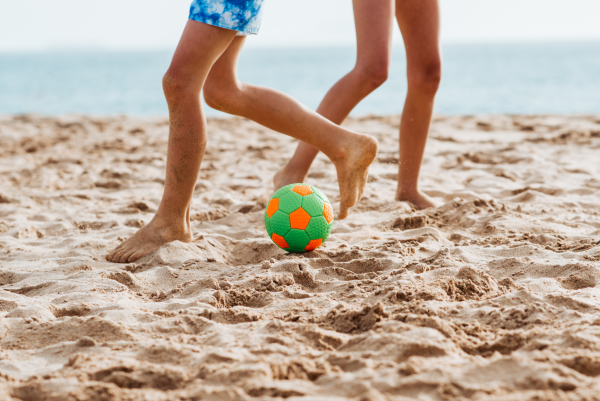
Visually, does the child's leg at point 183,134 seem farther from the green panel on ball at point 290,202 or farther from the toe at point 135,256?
the green panel on ball at point 290,202

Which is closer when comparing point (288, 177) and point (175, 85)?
point (175, 85)

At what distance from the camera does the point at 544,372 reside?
4.35ft

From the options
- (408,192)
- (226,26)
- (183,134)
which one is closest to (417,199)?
(408,192)

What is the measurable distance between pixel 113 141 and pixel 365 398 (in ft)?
19.3

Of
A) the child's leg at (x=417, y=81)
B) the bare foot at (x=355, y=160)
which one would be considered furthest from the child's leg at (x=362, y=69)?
the bare foot at (x=355, y=160)

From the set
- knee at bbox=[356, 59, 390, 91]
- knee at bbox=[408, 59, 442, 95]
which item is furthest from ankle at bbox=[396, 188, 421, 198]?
knee at bbox=[356, 59, 390, 91]

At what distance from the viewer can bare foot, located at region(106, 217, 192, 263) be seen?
2.60m

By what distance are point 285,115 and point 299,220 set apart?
1.67 feet

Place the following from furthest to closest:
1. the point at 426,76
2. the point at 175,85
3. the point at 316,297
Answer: the point at 426,76, the point at 175,85, the point at 316,297

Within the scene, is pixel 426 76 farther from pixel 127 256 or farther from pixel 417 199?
pixel 127 256

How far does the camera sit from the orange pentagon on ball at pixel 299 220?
8.17 feet

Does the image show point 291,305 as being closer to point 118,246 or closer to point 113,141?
point 118,246

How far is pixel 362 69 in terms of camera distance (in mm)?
2891

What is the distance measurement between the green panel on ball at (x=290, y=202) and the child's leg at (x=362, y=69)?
60 centimetres
